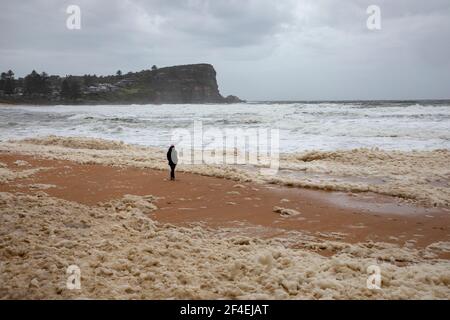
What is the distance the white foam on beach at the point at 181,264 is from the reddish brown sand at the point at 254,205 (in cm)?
76

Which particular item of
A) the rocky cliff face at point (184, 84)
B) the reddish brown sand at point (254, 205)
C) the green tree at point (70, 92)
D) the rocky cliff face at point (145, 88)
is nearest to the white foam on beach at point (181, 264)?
the reddish brown sand at point (254, 205)

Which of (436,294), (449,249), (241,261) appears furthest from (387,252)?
(241,261)

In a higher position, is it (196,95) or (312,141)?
(196,95)

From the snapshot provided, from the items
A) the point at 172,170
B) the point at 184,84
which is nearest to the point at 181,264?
the point at 172,170

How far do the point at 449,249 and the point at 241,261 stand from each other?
3547 millimetres

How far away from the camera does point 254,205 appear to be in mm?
8523

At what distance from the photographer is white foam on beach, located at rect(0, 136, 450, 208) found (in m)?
10.2

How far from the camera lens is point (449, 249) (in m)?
5.95

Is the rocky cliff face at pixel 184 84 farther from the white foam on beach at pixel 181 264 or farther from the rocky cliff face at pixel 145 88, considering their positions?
the white foam on beach at pixel 181 264

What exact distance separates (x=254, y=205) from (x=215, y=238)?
99.3 inches

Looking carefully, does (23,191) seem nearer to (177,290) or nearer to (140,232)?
(140,232)

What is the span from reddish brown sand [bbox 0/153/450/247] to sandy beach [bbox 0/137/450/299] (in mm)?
27

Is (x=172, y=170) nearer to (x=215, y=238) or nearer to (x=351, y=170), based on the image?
(x=215, y=238)

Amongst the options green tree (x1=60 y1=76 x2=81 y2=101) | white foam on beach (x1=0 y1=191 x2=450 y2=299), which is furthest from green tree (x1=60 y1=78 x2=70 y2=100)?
white foam on beach (x1=0 y1=191 x2=450 y2=299)
